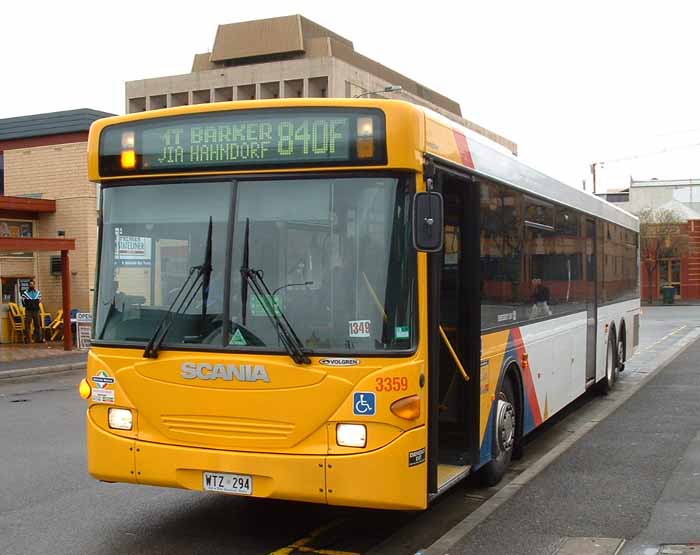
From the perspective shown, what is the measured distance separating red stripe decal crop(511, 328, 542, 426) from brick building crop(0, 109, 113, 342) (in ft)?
66.6

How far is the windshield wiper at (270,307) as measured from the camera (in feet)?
18.8

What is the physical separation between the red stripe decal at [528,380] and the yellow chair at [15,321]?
66.3 ft

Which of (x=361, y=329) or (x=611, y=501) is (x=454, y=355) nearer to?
(x=361, y=329)

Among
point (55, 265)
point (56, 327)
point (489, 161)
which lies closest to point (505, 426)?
point (489, 161)

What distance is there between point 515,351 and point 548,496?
4.60 feet

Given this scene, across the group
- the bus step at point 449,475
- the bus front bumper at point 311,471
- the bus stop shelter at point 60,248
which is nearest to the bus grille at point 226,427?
the bus front bumper at point 311,471

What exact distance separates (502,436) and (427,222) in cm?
301

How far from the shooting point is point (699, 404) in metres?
12.8

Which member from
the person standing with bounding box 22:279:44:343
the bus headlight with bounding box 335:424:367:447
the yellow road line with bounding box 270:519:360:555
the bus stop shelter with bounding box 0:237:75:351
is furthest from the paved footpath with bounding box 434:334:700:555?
the person standing with bounding box 22:279:44:343

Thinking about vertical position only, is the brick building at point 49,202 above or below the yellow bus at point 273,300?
above

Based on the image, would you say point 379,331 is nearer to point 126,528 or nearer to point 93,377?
point 93,377

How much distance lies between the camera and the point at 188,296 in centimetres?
605

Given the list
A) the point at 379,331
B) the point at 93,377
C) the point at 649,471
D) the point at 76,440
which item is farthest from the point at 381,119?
the point at 76,440

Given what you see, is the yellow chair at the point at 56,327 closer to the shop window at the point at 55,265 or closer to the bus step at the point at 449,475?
the shop window at the point at 55,265
